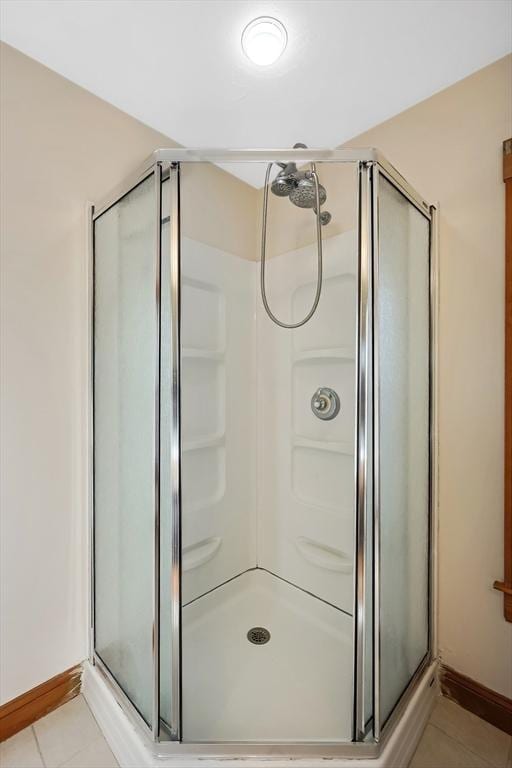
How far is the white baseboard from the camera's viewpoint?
994 millimetres

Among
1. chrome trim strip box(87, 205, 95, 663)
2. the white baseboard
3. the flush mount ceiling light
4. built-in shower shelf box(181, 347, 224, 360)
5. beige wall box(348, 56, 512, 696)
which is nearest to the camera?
the white baseboard

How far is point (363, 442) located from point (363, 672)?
2.05ft

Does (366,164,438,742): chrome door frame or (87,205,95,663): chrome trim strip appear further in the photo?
(87,205,95,663): chrome trim strip

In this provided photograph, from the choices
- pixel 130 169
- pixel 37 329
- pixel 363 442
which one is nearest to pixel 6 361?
pixel 37 329

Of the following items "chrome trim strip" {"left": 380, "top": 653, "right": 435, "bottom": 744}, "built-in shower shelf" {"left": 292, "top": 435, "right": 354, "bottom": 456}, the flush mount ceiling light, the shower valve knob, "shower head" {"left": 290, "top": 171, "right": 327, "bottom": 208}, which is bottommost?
"chrome trim strip" {"left": 380, "top": 653, "right": 435, "bottom": 744}

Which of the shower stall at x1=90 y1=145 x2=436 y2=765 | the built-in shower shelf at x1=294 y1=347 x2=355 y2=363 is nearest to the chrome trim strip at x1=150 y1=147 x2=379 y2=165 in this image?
the shower stall at x1=90 y1=145 x2=436 y2=765

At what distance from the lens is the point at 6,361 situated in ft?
3.84

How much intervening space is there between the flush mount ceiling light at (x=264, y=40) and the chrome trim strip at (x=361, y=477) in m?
0.64

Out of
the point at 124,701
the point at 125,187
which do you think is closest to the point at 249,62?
the point at 125,187

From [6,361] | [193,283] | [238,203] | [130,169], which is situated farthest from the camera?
[238,203]

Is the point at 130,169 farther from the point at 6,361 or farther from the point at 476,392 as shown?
the point at 476,392

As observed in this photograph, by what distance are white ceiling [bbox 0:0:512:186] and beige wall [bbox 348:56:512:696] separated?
0.15 metres

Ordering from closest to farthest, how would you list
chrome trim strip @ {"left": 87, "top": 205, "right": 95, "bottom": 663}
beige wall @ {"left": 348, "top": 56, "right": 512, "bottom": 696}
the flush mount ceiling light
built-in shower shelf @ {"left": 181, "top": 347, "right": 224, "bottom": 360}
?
the flush mount ceiling light, beige wall @ {"left": 348, "top": 56, "right": 512, "bottom": 696}, chrome trim strip @ {"left": 87, "top": 205, "right": 95, "bottom": 663}, built-in shower shelf @ {"left": 181, "top": 347, "right": 224, "bottom": 360}

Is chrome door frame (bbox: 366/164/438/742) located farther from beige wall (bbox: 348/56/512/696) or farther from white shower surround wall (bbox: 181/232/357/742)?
white shower surround wall (bbox: 181/232/357/742)
